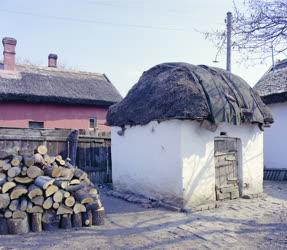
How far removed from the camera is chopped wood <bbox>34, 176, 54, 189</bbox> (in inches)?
269

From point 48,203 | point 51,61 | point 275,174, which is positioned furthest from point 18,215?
point 51,61

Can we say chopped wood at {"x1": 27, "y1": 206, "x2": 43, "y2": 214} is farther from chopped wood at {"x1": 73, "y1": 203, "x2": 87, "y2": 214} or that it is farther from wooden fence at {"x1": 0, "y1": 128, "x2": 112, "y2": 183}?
wooden fence at {"x1": 0, "y1": 128, "x2": 112, "y2": 183}

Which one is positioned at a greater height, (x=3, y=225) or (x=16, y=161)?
(x=16, y=161)

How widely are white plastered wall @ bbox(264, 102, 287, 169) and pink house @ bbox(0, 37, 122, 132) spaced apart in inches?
314

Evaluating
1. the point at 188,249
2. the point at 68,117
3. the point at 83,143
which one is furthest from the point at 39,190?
the point at 68,117

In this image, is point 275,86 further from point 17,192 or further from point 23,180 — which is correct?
point 17,192

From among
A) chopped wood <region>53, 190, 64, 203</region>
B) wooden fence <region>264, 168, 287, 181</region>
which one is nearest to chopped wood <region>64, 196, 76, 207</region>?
chopped wood <region>53, 190, 64, 203</region>

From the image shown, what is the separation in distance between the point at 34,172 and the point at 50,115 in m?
11.5

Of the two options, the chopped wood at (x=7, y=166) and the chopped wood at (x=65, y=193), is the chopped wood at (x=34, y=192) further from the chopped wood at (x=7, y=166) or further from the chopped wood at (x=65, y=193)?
the chopped wood at (x=7, y=166)

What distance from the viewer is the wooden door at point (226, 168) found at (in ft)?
32.1

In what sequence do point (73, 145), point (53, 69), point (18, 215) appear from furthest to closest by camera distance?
1. point (53, 69)
2. point (73, 145)
3. point (18, 215)

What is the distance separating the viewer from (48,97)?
17.8 metres

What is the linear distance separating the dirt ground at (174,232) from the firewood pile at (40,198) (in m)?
0.24

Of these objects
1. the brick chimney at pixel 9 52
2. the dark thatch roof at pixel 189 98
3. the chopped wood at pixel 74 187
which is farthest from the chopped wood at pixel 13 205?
the brick chimney at pixel 9 52
